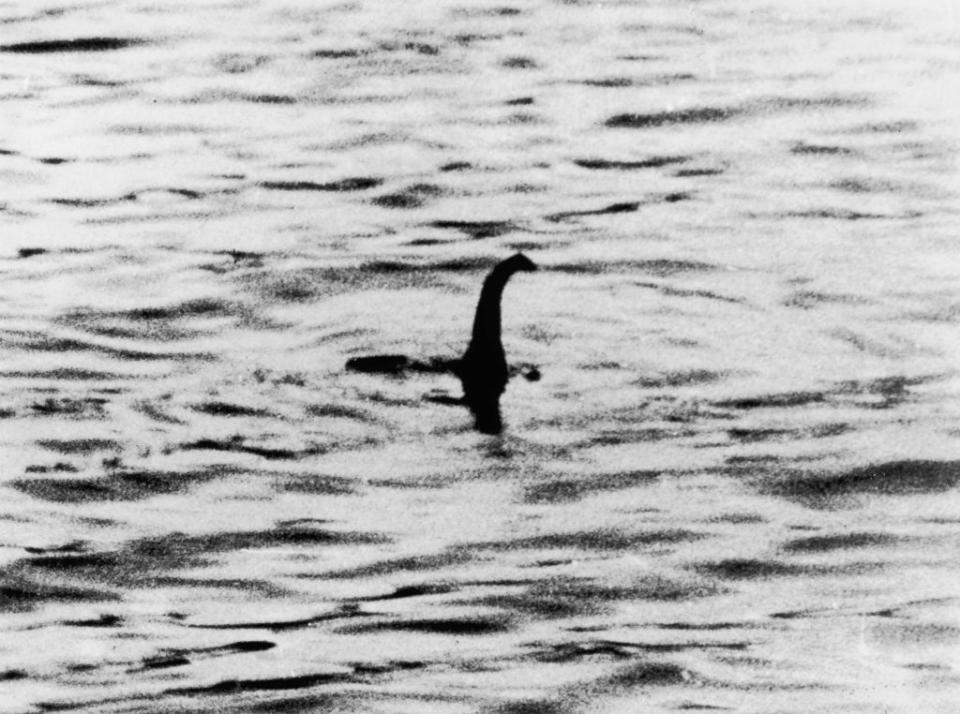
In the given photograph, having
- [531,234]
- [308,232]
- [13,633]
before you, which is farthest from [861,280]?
[13,633]

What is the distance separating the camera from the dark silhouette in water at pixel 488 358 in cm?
827

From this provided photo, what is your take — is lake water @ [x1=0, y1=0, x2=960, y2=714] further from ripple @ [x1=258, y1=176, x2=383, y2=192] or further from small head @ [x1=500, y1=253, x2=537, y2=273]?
small head @ [x1=500, y1=253, x2=537, y2=273]

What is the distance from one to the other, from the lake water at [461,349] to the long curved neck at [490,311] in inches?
10.9

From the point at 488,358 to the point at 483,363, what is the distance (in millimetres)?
36

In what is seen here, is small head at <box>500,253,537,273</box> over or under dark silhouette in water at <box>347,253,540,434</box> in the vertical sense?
over

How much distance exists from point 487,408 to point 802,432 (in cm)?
122

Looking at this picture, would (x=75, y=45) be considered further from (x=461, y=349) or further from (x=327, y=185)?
(x=461, y=349)

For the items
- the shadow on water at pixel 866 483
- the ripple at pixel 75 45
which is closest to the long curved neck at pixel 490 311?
the shadow on water at pixel 866 483

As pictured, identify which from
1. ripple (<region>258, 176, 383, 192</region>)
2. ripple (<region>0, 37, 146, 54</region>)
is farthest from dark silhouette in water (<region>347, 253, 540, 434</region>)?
ripple (<region>0, 37, 146, 54</region>)

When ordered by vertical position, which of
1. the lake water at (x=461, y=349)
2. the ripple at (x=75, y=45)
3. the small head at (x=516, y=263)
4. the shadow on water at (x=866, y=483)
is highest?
the ripple at (x=75, y=45)

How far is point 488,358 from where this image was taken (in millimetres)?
8609

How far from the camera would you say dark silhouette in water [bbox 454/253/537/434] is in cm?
827

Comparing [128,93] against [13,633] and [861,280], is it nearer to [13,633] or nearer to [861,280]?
[861,280]

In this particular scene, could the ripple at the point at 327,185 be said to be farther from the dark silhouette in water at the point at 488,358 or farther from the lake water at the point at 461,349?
the dark silhouette in water at the point at 488,358
